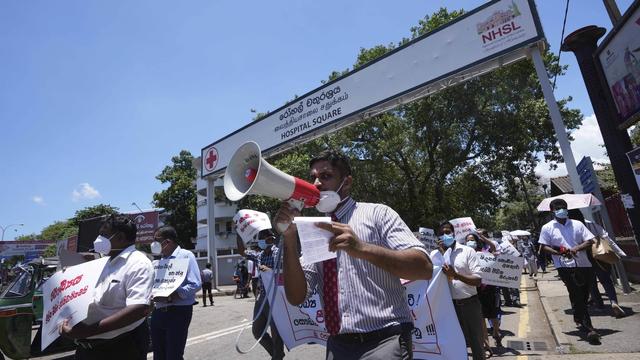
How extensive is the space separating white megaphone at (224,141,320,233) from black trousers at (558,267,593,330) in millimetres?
5312

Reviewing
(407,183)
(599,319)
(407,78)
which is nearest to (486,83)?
(407,183)

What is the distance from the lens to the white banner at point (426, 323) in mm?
Result: 3727

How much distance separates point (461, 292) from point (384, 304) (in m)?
3.13

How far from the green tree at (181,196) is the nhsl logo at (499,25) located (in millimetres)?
41058

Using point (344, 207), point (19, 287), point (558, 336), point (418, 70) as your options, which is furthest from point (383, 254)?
point (418, 70)

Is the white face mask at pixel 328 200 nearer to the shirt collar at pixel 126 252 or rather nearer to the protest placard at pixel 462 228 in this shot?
the shirt collar at pixel 126 252

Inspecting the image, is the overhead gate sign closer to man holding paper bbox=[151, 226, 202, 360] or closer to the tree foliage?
the tree foliage

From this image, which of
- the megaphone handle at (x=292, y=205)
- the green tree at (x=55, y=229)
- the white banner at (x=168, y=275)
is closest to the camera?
the megaphone handle at (x=292, y=205)

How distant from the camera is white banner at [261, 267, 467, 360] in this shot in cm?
Result: 373

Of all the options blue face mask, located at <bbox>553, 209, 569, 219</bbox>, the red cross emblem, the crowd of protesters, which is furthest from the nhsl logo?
the red cross emblem

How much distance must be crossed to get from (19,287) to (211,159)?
42.3ft

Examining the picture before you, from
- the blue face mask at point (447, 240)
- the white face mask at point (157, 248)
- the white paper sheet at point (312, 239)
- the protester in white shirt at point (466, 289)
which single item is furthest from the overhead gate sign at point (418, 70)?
the white paper sheet at point (312, 239)

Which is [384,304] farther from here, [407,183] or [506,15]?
[407,183]

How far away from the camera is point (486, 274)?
223 inches
